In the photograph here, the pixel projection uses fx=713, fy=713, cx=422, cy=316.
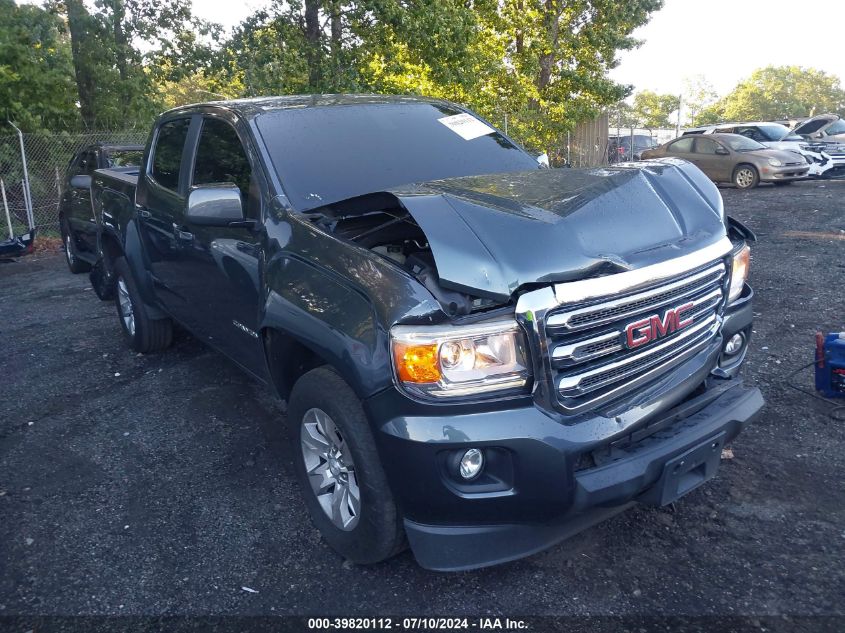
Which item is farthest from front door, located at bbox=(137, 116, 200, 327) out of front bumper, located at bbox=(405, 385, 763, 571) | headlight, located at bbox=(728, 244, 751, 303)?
headlight, located at bbox=(728, 244, 751, 303)

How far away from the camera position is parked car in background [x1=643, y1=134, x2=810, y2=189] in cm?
1606

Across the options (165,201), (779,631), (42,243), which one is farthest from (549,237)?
(42,243)

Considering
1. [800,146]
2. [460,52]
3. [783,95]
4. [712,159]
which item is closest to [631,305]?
[460,52]

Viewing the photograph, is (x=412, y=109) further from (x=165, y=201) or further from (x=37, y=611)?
(x=37, y=611)

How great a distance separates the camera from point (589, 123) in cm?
2241

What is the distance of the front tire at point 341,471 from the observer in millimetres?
2682

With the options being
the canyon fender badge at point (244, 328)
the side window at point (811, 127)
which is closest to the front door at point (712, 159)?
the side window at point (811, 127)

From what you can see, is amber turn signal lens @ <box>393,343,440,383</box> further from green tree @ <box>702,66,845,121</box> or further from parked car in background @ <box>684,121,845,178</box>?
green tree @ <box>702,66,845,121</box>

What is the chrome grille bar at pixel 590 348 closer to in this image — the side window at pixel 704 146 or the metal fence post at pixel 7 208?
the metal fence post at pixel 7 208

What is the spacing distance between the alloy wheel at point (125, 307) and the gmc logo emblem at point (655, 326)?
14.9 ft

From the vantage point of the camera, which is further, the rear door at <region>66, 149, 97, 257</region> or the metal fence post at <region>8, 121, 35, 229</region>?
the metal fence post at <region>8, 121, 35, 229</region>

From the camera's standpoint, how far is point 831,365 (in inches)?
168

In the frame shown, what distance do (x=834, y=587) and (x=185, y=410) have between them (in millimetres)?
3885

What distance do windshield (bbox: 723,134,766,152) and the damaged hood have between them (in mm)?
15052
